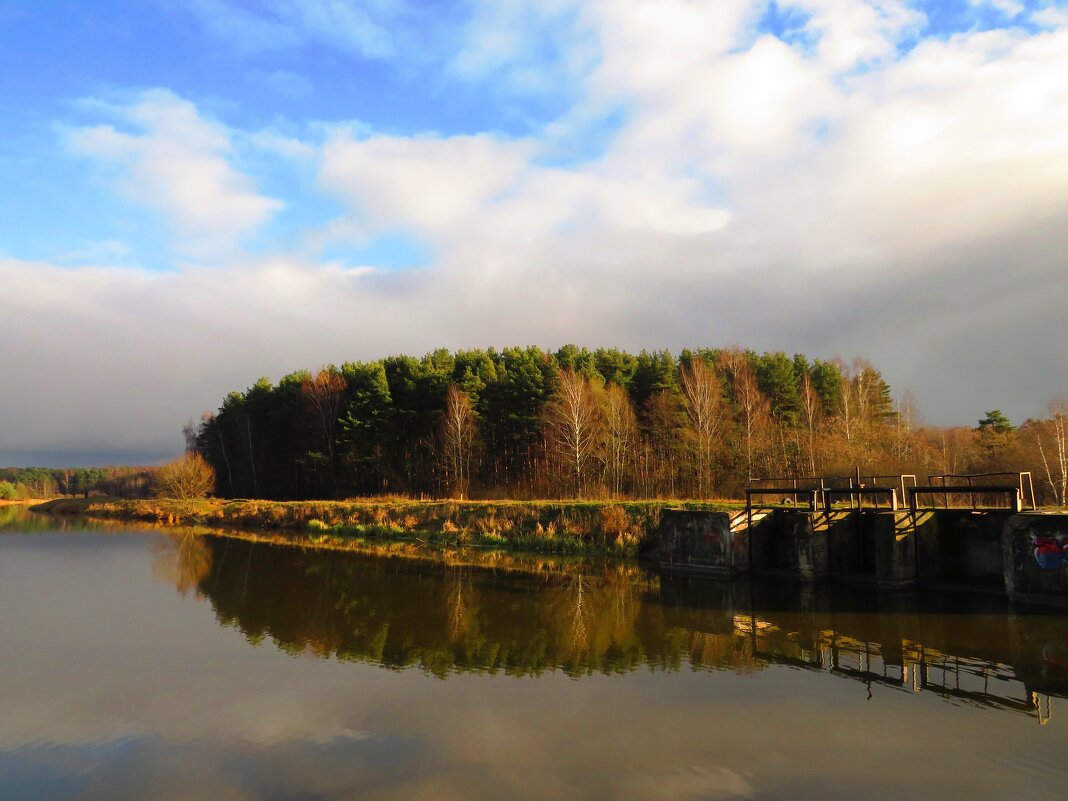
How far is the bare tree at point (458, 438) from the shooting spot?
5469 centimetres

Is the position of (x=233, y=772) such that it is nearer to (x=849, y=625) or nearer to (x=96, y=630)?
(x=96, y=630)

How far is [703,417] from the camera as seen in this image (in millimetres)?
48438

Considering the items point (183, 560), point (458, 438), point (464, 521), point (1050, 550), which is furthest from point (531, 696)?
point (458, 438)

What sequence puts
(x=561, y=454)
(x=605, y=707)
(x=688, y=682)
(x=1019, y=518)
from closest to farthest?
(x=605, y=707) → (x=688, y=682) → (x=1019, y=518) → (x=561, y=454)

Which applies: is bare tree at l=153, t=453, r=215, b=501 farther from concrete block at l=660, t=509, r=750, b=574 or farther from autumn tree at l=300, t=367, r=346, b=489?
concrete block at l=660, t=509, r=750, b=574

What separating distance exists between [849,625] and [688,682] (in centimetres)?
702

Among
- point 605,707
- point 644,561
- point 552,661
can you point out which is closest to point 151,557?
point 644,561

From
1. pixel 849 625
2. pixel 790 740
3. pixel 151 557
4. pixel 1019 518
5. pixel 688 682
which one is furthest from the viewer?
pixel 151 557

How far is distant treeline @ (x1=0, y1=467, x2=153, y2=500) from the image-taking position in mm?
109000

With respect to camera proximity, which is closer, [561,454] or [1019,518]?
[1019,518]

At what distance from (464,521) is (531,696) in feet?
89.6

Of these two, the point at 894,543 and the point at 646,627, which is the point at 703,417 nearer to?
the point at 894,543

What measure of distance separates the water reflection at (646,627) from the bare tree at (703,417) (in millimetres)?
20838

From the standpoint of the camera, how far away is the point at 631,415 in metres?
52.3
